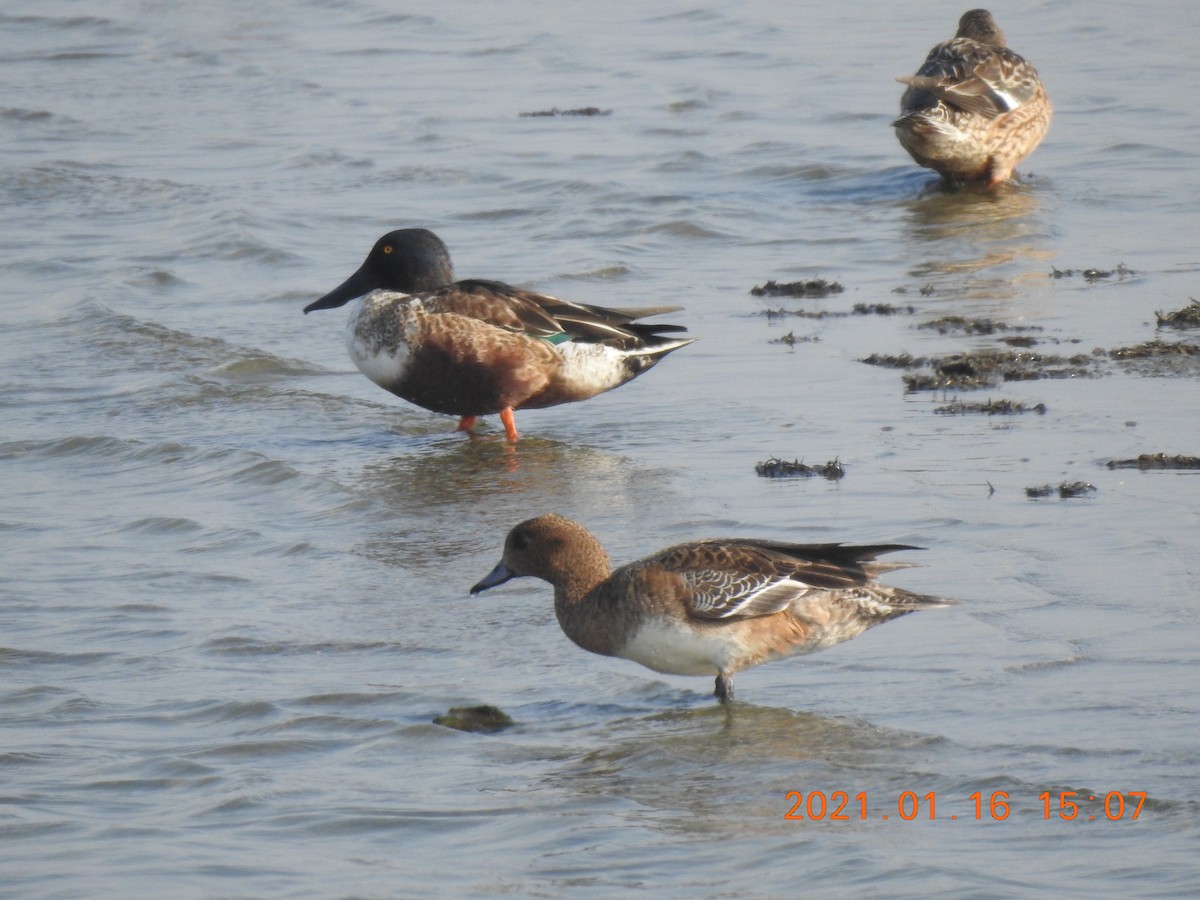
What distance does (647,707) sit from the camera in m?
6.33

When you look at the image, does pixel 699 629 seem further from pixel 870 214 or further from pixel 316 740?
pixel 870 214

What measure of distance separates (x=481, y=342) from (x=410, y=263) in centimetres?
78

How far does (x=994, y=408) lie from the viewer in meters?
9.29

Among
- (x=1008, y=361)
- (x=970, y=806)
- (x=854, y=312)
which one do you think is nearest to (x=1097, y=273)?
(x=854, y=312)

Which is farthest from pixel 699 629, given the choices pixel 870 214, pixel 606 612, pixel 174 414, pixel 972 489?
pixel 870 214

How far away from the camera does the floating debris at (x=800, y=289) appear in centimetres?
1223

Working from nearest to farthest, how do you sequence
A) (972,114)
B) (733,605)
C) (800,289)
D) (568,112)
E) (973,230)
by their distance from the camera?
(733,605) < (800,289) < (973,230) < (972,114) < (568,112)

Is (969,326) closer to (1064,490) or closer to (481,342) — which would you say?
(481,342)

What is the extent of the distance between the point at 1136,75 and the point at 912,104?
205 inches

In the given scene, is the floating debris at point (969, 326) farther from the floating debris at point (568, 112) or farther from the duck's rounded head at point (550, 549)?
the floating debris at point (568, 112)

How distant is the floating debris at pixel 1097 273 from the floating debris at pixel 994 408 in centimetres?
278

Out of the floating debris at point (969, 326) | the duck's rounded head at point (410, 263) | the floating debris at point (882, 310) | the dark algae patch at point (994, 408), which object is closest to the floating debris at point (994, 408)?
the dark algae patch at point (994, 408)

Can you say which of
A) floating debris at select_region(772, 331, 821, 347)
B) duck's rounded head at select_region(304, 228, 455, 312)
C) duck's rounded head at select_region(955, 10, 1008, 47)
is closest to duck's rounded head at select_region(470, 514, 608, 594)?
duck's rounded head at select_region(304, 228, 455, 312)

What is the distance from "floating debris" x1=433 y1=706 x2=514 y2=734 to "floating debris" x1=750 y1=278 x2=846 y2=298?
21.3 ft
